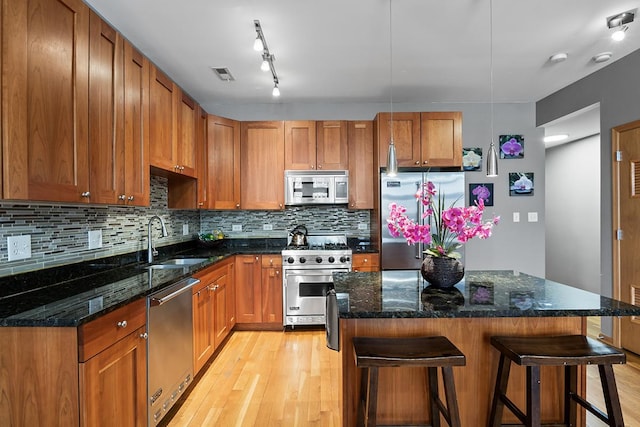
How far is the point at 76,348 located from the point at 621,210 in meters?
4.21

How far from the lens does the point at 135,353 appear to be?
1731 mm

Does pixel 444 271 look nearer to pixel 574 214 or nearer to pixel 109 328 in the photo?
pixel 109 328

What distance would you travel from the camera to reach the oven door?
12.4 feet

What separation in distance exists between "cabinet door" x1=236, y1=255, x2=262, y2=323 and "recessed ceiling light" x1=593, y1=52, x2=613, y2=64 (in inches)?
147

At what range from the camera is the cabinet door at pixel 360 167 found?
407 cm

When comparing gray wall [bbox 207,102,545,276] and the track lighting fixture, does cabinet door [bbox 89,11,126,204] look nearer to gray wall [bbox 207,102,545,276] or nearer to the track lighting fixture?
the track lighting fixture

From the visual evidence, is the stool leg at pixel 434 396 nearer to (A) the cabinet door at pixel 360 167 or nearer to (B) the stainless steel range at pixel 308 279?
(B) the stainless steel range at pixel 308 279

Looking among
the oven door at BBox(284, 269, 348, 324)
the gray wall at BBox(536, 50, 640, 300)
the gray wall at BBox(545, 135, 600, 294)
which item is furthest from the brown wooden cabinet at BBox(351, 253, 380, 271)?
the gray wall at BBox(545, 135, 600, 294)

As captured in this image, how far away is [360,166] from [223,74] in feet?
5.82

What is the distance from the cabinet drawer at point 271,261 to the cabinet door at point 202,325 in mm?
915

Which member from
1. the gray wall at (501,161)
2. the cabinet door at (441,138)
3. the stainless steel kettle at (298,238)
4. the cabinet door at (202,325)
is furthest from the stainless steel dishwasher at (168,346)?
the cabinet door at (441,138)

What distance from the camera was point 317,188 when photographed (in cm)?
403

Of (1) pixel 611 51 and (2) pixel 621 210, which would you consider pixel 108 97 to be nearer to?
(1) pixel 611 51

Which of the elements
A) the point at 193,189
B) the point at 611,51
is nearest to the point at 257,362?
the point at 193,189
